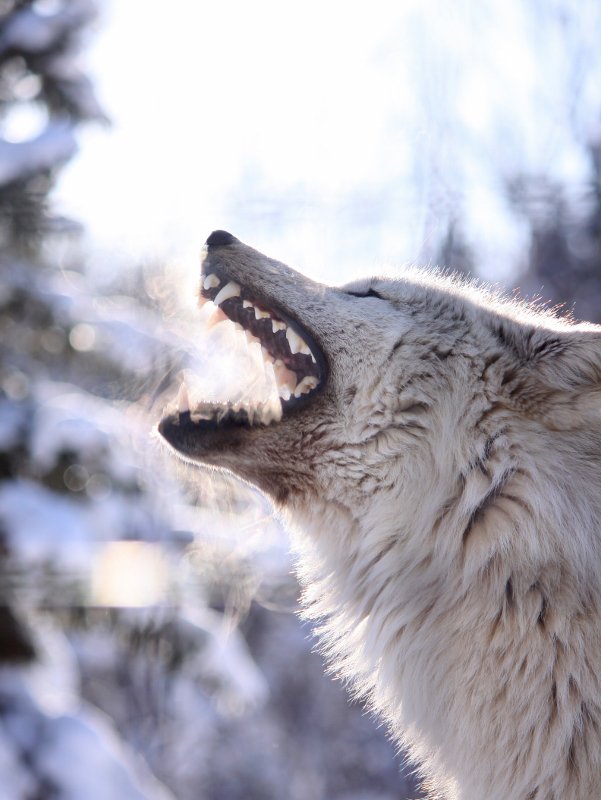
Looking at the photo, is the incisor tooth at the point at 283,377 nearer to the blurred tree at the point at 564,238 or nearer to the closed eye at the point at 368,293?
the closed eye at the point at 368,293

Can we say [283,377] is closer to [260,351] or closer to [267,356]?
[267,356]

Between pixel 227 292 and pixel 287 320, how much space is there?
0.76 feet

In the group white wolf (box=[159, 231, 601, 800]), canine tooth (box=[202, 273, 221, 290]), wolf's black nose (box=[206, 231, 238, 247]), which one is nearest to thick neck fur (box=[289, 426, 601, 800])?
white wolf (box=[159, 231, 601, 800])

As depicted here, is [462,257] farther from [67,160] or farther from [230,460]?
[230,460]

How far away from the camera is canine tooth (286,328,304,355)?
263cm

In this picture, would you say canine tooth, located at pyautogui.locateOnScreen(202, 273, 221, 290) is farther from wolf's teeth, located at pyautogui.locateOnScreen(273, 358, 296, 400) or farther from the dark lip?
wolf's teeth, located at pyautogui.locateOnScreen(273, 358, 296, 400)

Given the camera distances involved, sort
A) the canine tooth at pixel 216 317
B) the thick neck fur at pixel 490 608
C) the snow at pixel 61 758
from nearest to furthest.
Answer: the thick neck fur at pixel 490 608
the canine tooth at pixel 216 317
the snow at pixel 61 758

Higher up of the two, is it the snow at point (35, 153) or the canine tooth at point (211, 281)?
the snow at point (35, 153)

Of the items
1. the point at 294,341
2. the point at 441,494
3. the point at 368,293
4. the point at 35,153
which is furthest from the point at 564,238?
the point at 441,494

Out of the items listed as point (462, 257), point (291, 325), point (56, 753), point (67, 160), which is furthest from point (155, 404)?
point (462, 257)

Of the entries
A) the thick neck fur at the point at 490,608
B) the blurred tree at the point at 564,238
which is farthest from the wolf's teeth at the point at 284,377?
the blurred tree at the point at 564,238

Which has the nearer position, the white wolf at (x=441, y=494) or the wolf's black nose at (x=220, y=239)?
the white wolf at (x=441, y=494)

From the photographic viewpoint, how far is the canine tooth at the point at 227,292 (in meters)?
2.71

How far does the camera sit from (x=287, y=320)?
266 centimetres
